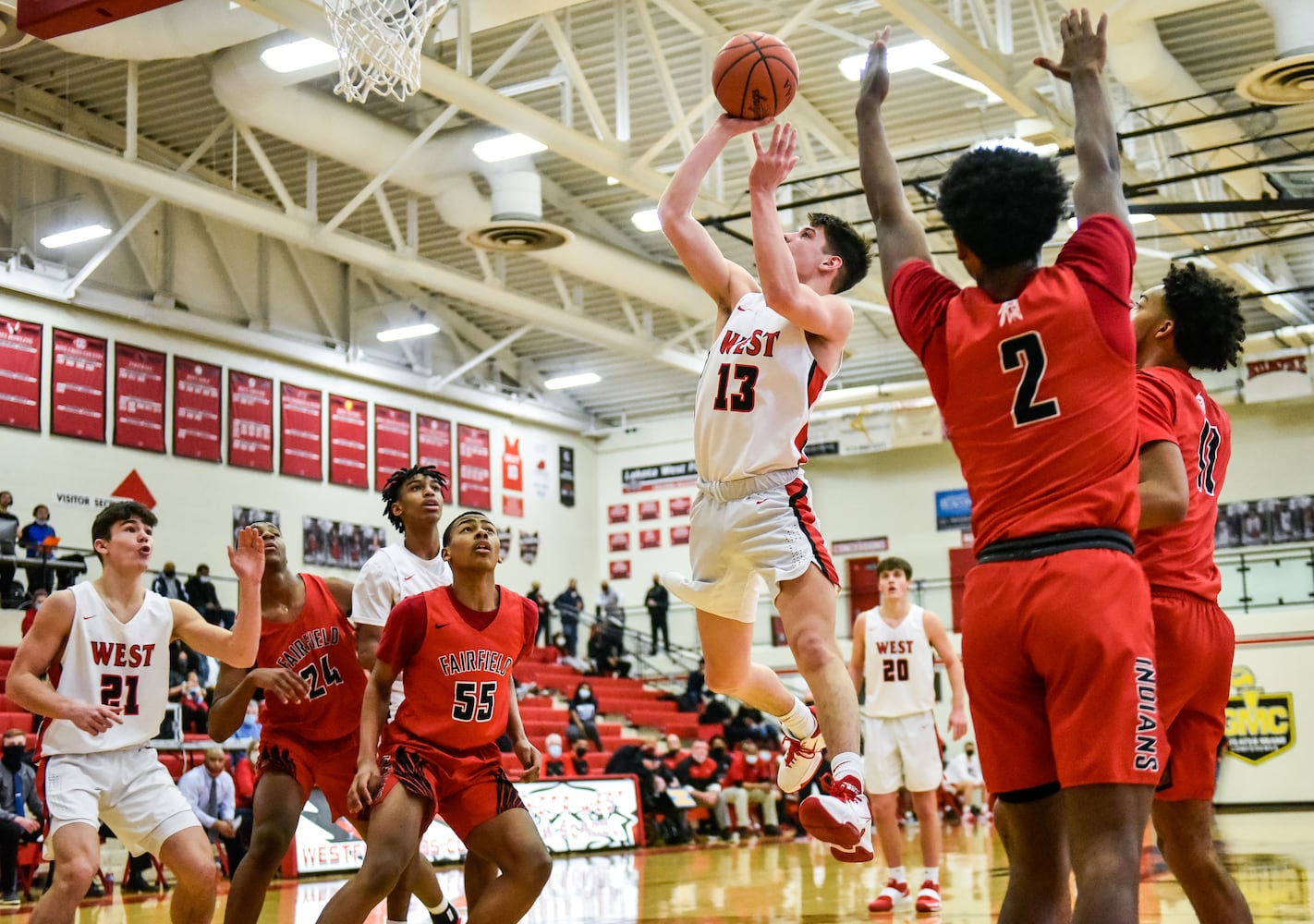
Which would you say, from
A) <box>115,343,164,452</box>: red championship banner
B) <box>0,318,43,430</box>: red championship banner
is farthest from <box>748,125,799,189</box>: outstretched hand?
<box>115,343,164,452</box>: red championship banner

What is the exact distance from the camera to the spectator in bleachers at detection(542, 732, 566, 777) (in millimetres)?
16516

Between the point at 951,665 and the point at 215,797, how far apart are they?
650 cm

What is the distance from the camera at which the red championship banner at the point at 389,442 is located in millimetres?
24906

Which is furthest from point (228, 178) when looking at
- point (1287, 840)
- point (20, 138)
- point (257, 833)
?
point (257, 833)

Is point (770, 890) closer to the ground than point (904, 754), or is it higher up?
closer to the ground

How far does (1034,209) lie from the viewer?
326 centimetres

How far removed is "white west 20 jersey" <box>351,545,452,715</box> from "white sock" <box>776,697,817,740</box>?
1573 mm

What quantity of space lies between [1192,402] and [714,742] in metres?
15.9

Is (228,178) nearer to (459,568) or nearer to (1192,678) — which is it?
(459,568)

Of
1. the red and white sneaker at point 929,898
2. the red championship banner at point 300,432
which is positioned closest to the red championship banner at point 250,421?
the red championship banner at point 300,432

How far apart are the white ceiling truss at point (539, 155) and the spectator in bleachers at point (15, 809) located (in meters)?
5.62

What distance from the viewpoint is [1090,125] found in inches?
134

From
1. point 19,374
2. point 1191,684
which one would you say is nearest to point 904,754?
point 1191,684

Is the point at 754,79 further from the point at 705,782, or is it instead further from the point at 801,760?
the point at 705,782
